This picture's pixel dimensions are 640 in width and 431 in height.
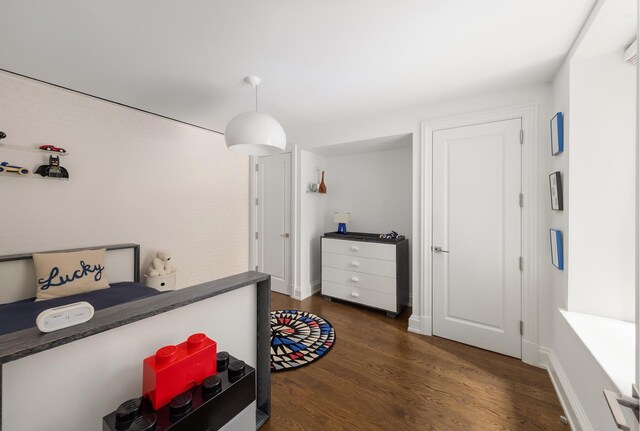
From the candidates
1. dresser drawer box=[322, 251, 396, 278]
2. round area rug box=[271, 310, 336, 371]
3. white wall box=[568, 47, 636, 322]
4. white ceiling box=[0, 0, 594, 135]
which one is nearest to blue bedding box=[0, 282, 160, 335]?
round area rug box=[271, 310, 336, 371]

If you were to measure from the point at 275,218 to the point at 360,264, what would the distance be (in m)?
1.51

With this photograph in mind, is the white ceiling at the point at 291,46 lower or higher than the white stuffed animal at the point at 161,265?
higher

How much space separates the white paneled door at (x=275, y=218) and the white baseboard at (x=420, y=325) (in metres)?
1.87

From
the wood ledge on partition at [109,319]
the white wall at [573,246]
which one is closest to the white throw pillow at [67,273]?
the wood ledge on partition at [109,319]

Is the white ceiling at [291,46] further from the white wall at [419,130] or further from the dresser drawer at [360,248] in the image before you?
the dresser drawer at [360,248]

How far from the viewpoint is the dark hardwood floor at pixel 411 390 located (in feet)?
5.31

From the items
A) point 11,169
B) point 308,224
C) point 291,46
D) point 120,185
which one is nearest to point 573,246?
point 291,46

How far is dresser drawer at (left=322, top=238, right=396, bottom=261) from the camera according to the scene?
3191 mm

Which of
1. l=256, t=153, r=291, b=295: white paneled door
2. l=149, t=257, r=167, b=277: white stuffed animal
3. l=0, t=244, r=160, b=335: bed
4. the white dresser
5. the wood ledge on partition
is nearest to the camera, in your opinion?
the wood ledge on partition

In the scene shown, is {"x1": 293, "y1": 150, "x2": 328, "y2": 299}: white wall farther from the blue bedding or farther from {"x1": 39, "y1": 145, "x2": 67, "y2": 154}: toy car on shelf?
{"x1": 39, "y1": 145, "x2": 67, "y2": 154}: toy car on shelf

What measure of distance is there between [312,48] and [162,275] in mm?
2851

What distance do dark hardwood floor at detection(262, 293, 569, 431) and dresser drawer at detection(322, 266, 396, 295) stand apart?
26.2 inches

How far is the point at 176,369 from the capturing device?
1.00 metres

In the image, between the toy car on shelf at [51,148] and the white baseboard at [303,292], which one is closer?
the toy car on shelf at [51,148]
